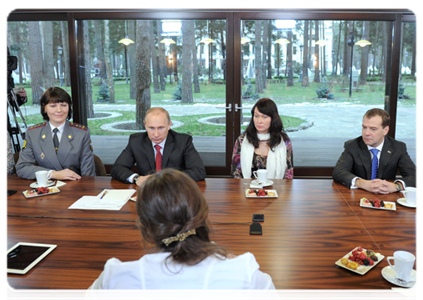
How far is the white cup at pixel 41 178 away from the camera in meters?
2.43

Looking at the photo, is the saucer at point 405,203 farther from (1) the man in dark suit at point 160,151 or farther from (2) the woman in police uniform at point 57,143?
(2) the woman in police uniform at point 57,143

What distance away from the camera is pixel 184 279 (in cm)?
99

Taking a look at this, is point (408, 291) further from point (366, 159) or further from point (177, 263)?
point (366, 159)

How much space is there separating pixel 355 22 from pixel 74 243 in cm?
450

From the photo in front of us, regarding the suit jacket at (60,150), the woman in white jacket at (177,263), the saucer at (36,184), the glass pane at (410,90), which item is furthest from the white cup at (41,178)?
the glass pane at (410,90)

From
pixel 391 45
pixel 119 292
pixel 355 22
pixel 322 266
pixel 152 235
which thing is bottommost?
pixel 322 266

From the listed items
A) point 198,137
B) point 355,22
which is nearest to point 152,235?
point 198,137

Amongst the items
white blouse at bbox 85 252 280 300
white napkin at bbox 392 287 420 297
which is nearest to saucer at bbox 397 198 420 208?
white napkin at bbox 392 287 420 297

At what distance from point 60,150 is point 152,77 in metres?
2.34

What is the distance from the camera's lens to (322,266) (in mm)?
1446

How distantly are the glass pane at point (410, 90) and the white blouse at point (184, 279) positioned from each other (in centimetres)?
481

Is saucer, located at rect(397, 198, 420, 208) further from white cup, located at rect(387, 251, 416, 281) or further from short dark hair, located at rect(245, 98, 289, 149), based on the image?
short dark hair, located at rect(245, 98, 289, 149)
